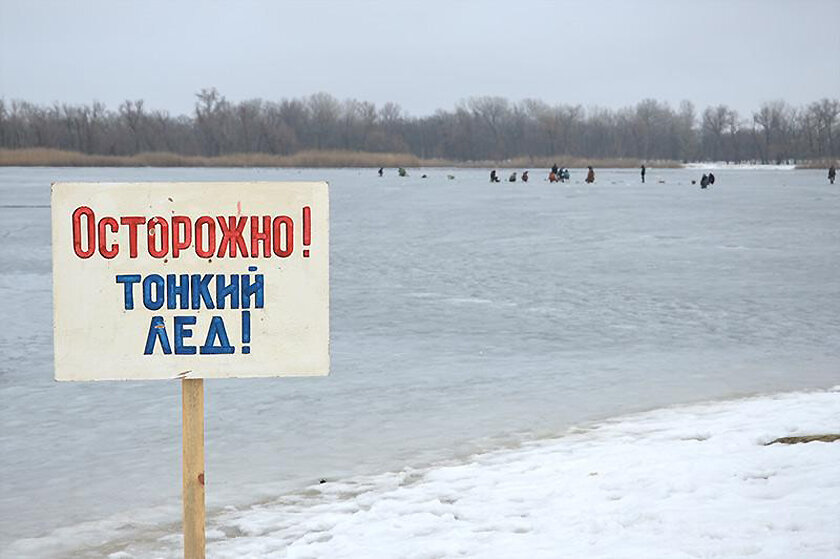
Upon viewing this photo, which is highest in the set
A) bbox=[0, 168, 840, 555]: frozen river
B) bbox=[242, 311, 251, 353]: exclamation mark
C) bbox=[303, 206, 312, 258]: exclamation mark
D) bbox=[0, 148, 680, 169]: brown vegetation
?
bbox=[0, 148, 680, 169]: brown vegetation

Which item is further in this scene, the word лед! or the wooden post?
the wooden post

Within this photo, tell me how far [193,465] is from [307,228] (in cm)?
93

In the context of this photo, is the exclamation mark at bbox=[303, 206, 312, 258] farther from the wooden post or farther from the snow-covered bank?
the snow-covered bank

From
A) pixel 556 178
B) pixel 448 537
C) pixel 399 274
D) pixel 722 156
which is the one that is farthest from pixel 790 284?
pixel 722 156

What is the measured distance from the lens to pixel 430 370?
8.58m

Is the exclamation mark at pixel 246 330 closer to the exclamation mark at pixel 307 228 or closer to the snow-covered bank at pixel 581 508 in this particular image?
the exclamation mark at pixel 307 228

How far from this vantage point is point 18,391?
786cm

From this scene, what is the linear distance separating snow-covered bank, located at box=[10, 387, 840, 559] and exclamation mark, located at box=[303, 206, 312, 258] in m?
1.41

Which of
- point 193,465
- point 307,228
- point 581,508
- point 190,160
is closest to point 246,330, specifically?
point 307,228

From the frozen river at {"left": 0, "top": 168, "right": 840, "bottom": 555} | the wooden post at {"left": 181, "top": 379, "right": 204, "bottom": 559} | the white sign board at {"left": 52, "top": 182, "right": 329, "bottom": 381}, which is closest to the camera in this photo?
the white sign board at {"left": 52, "top": 182, "right": 329, "bottom": 381}

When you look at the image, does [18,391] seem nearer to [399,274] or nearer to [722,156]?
[399,274]

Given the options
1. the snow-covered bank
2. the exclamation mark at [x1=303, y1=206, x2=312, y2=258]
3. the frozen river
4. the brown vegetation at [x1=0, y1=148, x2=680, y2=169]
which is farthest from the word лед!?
the brown vegetation at [x1=0, y1=148, x2=680, y2=169]

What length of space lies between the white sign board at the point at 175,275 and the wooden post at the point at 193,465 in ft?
0.47

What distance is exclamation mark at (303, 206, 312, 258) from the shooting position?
3.41 metres
